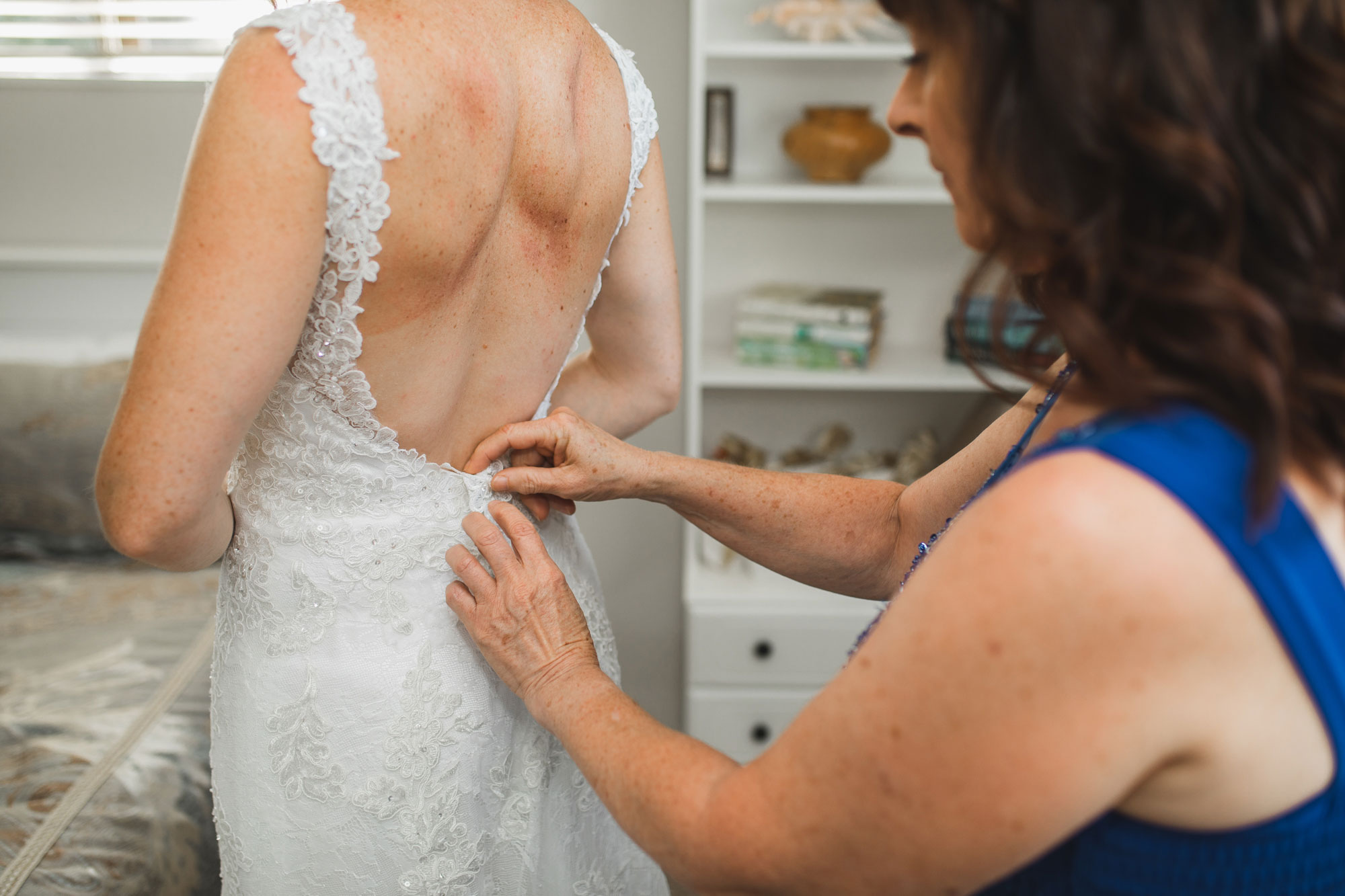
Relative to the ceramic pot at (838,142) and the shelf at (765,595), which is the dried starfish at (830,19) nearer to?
the ceramic pot at (838,142)

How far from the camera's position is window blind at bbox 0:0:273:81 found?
86.9 inches

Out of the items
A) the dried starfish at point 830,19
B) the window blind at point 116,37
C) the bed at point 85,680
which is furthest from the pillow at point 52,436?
the dried starfish at point 830,19

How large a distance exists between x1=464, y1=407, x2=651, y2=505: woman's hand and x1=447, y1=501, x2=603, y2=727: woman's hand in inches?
2.3

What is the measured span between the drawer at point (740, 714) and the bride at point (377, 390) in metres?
0.92

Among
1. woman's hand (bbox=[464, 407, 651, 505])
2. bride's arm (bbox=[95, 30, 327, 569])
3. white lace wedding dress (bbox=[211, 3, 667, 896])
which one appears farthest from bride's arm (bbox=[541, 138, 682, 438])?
bride's arm (bbox=[95, 30, 327, 569])

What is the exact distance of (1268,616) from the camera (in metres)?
0.51

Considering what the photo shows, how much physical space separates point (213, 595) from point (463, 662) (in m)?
1.28

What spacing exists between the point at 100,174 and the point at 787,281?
5.29 ft

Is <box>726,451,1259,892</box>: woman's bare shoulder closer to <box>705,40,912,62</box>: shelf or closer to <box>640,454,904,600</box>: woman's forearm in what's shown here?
<box>640,454,904,600</box>: woman's forearm

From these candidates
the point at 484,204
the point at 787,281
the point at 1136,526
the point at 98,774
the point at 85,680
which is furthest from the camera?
the point at 787,281

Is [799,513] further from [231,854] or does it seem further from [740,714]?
[740,714]

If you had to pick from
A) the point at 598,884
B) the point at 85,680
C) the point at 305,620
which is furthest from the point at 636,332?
the point at 85,680

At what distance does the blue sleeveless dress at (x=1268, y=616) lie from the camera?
1.66ft

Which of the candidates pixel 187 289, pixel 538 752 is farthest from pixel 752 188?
pixel 187 289
